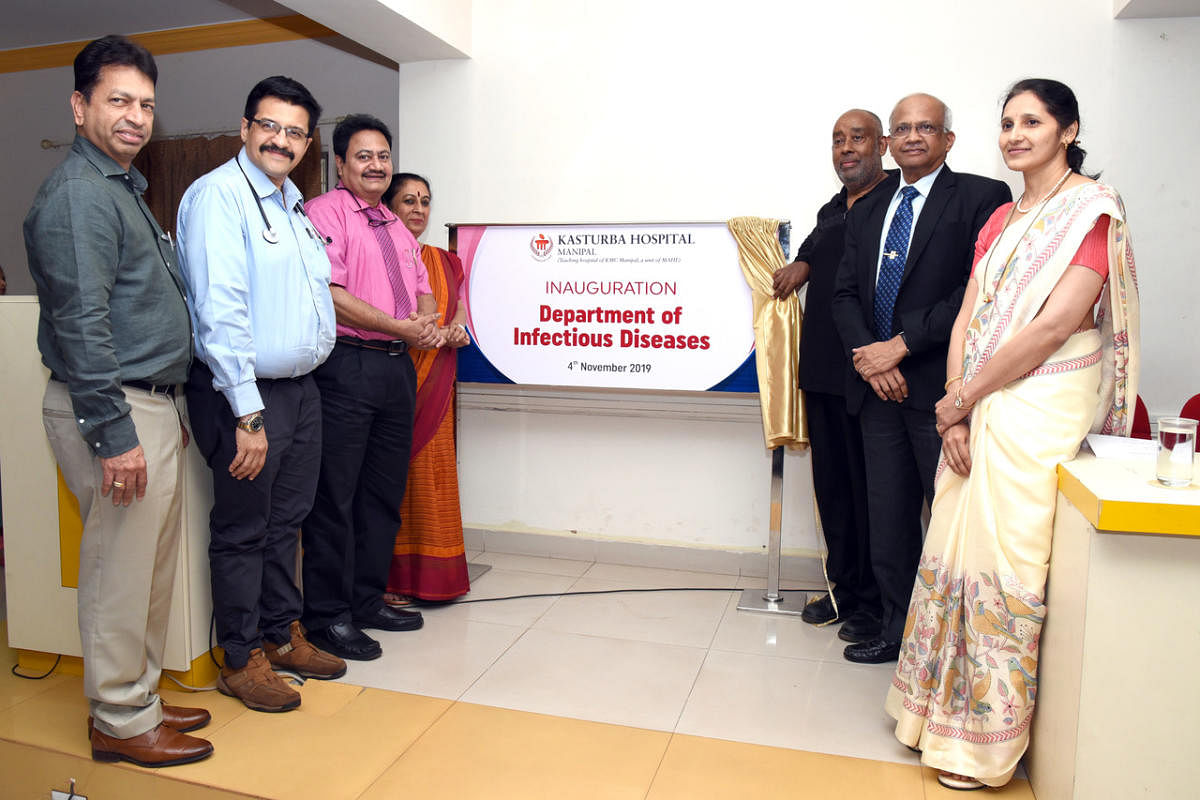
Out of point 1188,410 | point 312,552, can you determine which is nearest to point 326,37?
point 312,552

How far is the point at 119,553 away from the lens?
6.32ft

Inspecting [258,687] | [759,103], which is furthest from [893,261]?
[258,687]

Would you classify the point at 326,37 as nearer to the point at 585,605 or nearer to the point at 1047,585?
the point at 585,605

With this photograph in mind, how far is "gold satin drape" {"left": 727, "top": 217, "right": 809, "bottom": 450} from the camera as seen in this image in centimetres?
298

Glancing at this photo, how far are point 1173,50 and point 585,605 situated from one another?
2.92 meters

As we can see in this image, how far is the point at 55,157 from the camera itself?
5.41 metres

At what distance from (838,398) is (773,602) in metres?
0.82

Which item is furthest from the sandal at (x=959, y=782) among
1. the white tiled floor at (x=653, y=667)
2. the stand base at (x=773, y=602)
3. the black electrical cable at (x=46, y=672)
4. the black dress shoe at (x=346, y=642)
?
the black electrical cable at (x=46, y=672)

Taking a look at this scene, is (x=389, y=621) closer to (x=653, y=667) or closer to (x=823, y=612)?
(x=653, y=667)

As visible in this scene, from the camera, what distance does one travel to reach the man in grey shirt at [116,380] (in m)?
1.80

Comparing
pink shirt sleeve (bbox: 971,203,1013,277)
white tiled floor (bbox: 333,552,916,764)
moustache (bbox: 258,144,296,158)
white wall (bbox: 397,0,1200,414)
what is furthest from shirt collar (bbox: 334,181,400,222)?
pink shirt sleeve (bbox: 971,203,1013,277)

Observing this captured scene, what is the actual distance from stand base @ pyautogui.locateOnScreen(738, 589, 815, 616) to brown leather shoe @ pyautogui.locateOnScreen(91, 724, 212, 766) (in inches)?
73.3

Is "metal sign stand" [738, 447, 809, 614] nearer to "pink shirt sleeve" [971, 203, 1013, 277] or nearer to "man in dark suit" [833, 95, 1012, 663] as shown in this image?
"man in dark suit" [833, 95, 1012, 663]

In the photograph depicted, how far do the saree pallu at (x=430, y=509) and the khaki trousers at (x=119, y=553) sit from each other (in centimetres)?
115
